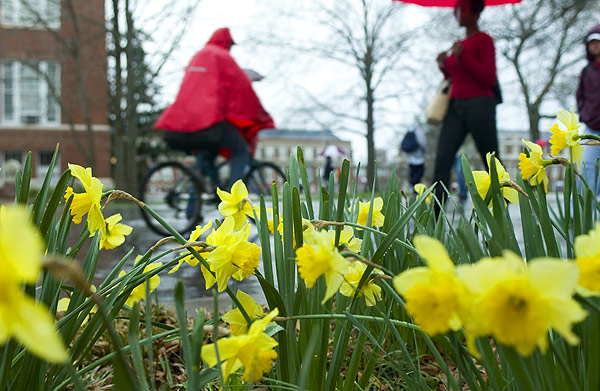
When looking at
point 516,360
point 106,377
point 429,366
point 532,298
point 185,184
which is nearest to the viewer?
point 532,298

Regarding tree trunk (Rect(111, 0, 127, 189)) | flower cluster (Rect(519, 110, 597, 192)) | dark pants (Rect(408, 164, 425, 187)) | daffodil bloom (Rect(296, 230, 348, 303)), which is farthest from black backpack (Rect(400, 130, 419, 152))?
daffodil bloom (Rect(296, 230, 348, 303))

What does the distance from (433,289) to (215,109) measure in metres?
3.85

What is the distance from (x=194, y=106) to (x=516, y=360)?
381cm

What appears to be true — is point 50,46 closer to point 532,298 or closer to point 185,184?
point 185,184

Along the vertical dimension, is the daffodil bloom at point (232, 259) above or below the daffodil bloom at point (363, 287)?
above

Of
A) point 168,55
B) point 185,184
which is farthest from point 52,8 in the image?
point 185,184

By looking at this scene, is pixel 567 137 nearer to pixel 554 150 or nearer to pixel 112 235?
pixel 554 150

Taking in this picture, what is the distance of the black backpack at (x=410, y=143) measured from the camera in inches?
386

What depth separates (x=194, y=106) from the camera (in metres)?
4.15

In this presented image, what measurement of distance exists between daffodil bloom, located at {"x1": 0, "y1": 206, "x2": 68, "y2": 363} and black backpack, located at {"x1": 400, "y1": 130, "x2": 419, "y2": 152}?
383 inches

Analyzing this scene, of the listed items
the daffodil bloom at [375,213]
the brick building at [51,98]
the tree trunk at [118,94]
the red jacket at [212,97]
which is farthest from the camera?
the brick building at [51,98]

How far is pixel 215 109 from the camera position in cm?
416

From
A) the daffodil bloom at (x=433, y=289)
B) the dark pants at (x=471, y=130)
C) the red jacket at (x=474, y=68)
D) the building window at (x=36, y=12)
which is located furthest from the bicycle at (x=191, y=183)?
the building window at (x=36, y=12)

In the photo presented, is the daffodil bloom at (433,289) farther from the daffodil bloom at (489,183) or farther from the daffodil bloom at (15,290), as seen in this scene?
the daffodil bloom at (489,183)
